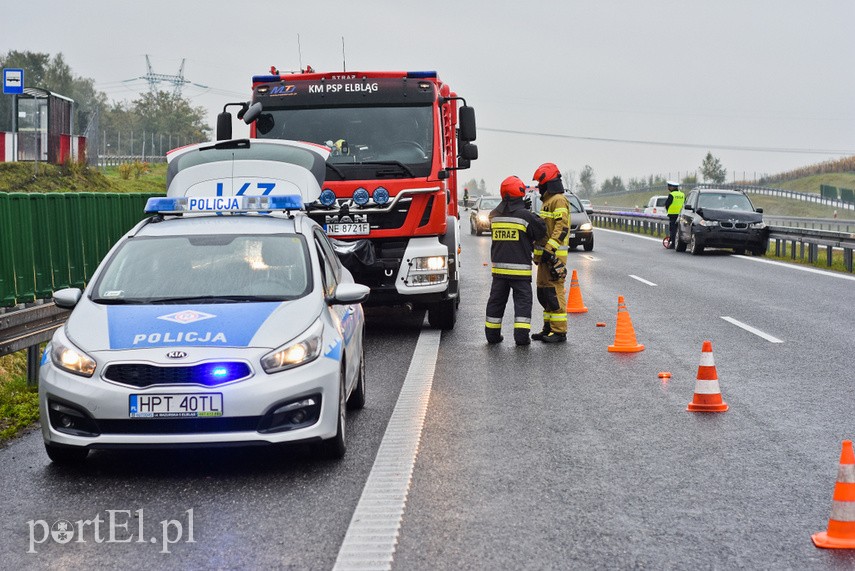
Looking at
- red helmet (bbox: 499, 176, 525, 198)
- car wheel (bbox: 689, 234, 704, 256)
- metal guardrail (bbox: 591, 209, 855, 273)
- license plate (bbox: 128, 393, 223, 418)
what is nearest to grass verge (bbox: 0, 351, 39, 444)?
license plate (bbox: 128, 393, 223, 418)

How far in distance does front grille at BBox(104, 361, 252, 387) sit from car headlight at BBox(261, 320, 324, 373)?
0.63 ft

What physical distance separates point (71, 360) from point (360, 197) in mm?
6937

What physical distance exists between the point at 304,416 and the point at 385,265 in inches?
269

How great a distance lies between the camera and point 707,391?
8844mm

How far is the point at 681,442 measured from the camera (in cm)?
766

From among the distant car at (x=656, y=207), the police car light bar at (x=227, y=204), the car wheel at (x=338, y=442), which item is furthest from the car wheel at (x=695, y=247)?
the distant car at (x=656, y=207)

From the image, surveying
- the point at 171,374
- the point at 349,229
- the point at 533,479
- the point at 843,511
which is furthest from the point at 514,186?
the point at 843,511

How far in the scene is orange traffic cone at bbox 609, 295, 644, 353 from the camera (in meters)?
12.3

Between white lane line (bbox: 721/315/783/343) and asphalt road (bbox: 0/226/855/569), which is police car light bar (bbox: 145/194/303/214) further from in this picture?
white lane line (bbox: 721/315/783/343)

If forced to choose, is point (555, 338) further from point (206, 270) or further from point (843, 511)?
point (843, 511)

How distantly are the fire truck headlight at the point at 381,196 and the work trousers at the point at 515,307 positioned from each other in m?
1.51

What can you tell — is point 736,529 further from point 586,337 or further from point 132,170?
point 132,170

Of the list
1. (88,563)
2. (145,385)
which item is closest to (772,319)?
(145,385)

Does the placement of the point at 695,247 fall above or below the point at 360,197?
below
